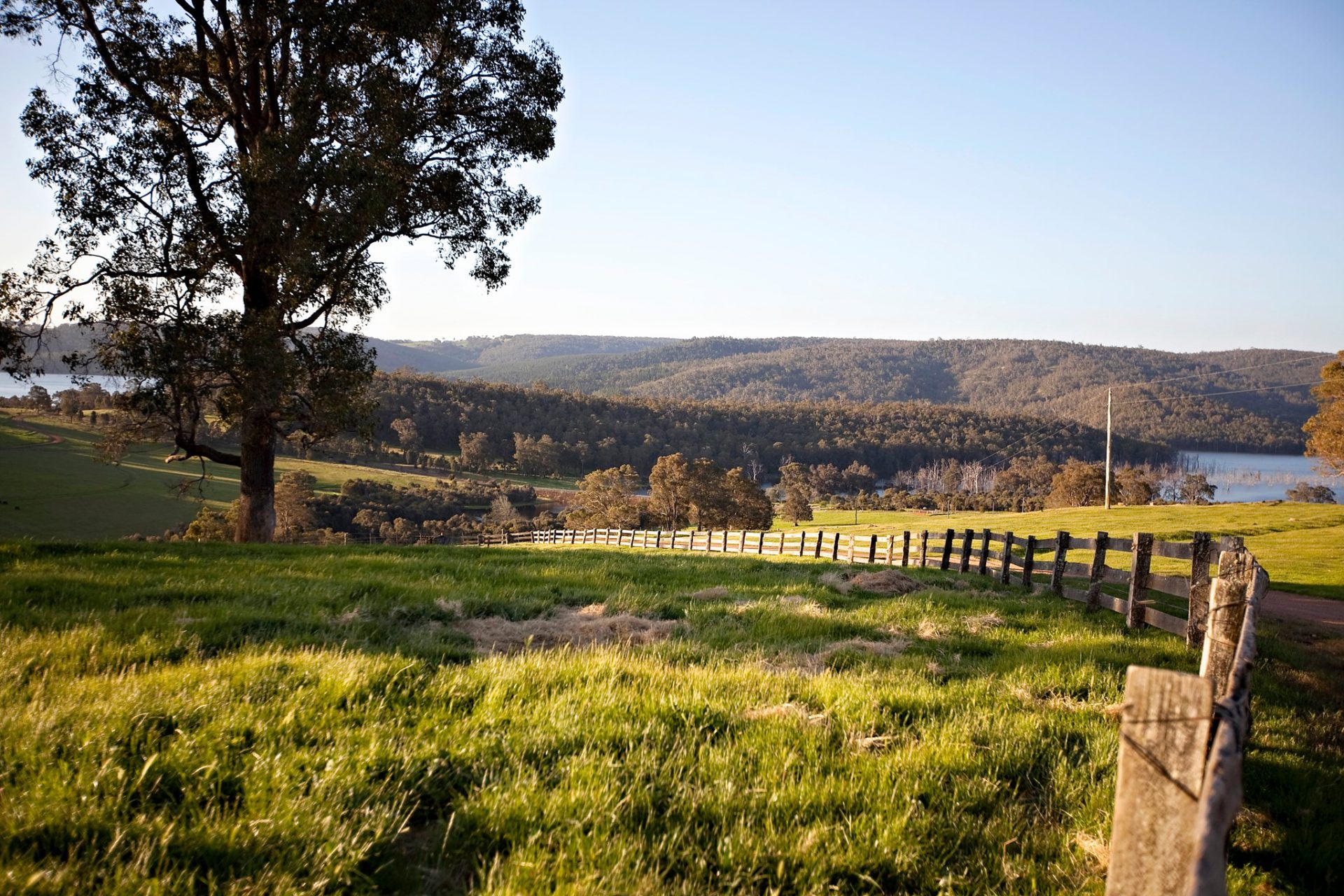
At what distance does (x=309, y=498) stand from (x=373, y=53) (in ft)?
195

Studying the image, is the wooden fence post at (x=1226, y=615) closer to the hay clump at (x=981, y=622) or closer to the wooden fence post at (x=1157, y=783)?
the hay clump at (x=981, y=622)

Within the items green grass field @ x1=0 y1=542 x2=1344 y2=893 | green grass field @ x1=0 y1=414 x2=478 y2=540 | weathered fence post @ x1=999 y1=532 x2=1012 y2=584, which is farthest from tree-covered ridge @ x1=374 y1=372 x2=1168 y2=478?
green grass field @ x1=0 y1=542 x2=1344 y2=893

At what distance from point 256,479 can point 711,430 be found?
14805cm

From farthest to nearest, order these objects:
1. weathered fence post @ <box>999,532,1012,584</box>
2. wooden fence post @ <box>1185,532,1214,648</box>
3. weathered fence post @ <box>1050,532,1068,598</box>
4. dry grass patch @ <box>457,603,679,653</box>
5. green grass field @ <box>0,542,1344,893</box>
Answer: weathered fence post @ <box>999,532,1012,584</box> < weathered fence post @ <box>1050,532,1068,598</box> < wooden fence post @ <box>1185,532,1214,648</box> < dry grass patch @ <box>457,603,679,653</box> < green grass field @ <box>0,542,1344,893</box>

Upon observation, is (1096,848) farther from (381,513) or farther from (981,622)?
(381,513)

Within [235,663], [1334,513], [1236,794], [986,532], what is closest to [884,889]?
[1236,794]

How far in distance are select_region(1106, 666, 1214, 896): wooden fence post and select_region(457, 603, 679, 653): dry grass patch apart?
5268mm

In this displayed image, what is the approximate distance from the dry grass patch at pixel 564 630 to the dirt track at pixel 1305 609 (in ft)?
43.7

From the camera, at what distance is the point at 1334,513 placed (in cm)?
3869

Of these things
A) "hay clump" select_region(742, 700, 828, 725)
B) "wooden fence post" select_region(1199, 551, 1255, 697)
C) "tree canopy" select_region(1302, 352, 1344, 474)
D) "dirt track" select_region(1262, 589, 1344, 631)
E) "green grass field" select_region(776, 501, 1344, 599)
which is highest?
"tree canopy" select_region(1302, 352, 1344, 474)

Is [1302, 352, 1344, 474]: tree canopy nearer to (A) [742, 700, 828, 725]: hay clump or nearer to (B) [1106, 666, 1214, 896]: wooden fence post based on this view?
(A) [742, 700, 828, 725]: hay clump

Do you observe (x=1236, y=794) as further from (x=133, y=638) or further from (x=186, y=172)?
(x=186, y=172)

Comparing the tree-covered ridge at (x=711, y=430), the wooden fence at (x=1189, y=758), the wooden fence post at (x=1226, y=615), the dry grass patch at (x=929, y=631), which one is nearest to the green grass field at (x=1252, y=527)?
the dry grass patch at (x=929, y=631)

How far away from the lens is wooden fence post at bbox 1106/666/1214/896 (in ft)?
7.64
